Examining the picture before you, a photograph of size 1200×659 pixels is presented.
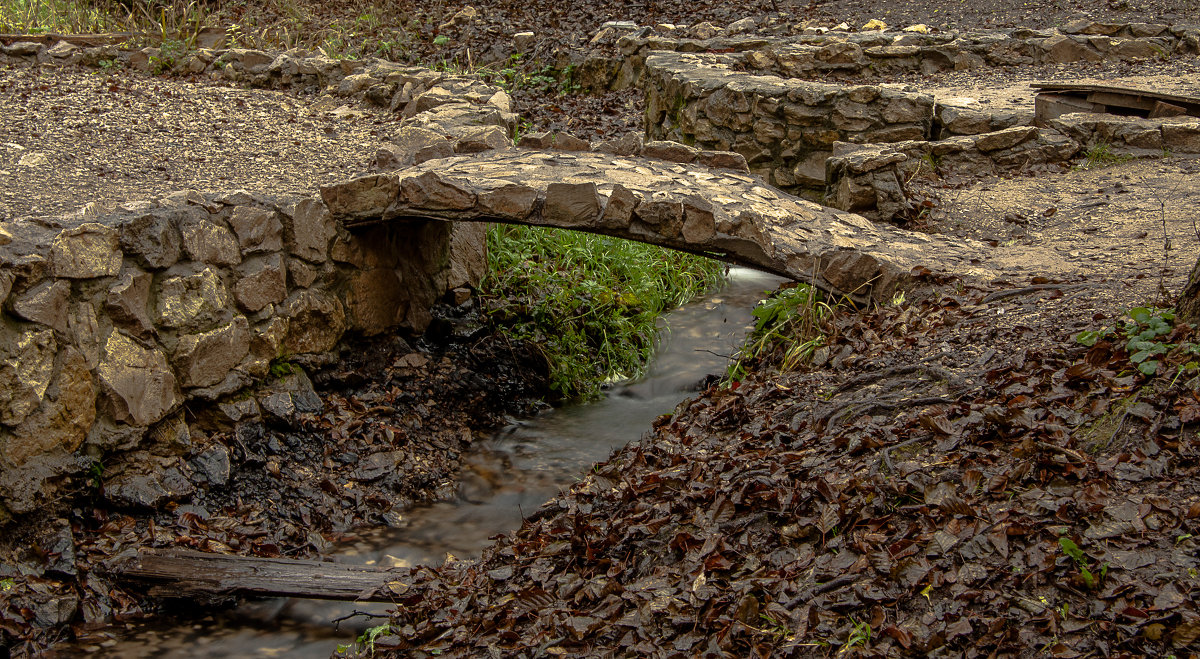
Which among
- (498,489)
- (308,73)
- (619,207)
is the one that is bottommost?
(498,489)

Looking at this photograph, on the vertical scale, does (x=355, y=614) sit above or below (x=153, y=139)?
below

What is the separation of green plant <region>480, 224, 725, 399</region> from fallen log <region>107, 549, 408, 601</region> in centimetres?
258

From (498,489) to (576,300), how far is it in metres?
1.83

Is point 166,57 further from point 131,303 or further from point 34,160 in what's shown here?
point 131,303

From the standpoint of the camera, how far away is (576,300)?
663cm

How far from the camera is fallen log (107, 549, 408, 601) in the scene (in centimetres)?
396

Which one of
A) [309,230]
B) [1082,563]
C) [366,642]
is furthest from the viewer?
[309,230]

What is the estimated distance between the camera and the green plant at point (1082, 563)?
236 cm

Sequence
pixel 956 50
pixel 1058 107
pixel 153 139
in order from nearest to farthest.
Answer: pixel 153 139
pixel 1058 107
pixel 956 50

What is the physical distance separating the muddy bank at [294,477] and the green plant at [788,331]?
1564 mm

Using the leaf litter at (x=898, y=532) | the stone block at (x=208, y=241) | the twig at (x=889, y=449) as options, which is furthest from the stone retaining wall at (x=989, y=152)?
the stone block at (x=208, y=241)

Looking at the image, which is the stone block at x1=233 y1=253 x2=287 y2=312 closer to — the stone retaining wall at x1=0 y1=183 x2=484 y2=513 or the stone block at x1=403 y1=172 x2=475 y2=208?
the stone retaining wall at x1=0 y1=183 x2=484 y2=513

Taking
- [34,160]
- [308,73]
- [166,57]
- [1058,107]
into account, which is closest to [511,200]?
[34,160]

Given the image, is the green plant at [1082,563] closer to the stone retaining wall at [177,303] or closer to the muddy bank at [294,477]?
the muddy bank at [294,477]
